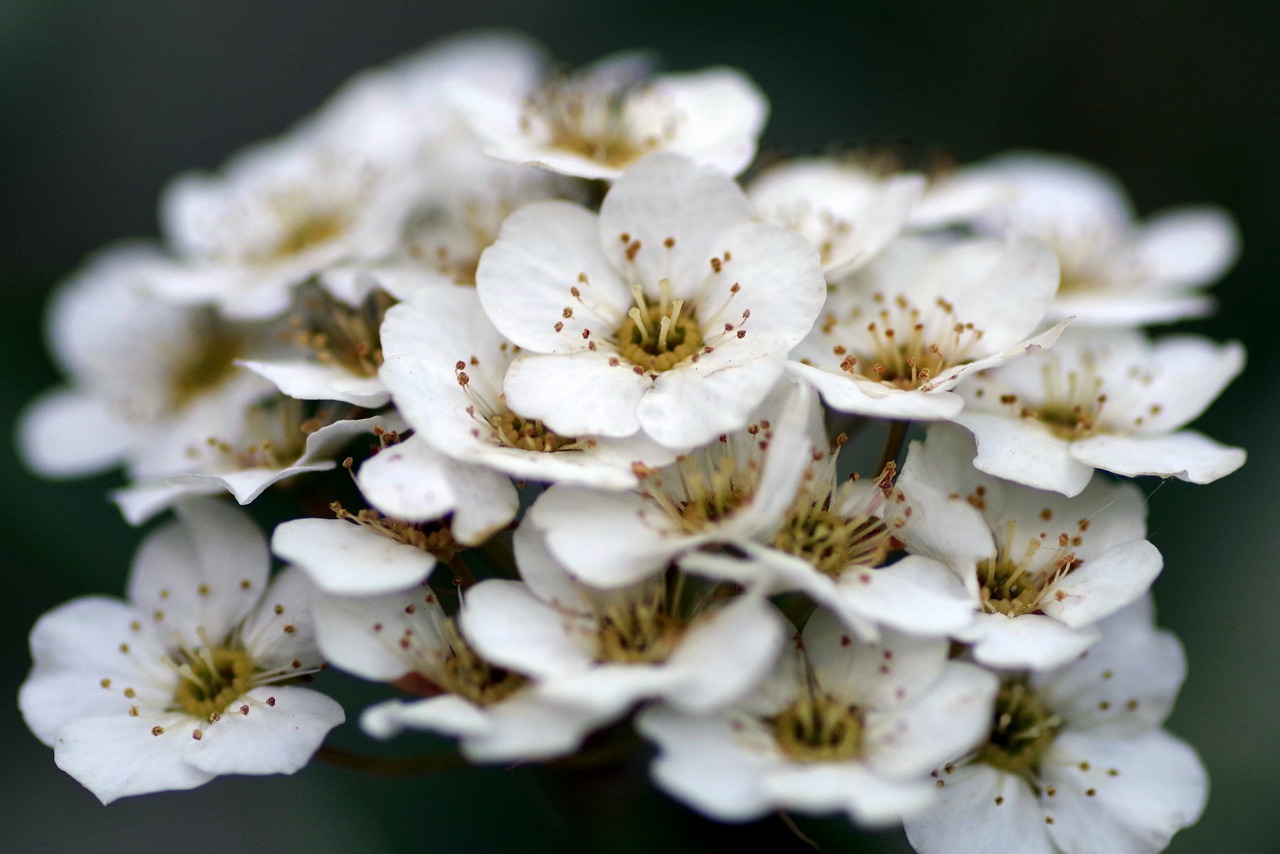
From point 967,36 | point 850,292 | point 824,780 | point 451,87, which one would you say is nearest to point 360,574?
point 824,780

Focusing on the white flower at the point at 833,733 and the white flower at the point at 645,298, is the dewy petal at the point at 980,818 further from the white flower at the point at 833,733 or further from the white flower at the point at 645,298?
the white flower at the point at 645,298

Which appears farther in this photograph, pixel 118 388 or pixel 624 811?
pixel 118 388

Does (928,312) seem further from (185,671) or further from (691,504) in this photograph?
(185,671)

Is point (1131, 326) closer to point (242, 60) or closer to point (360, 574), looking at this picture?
point (360, 574)

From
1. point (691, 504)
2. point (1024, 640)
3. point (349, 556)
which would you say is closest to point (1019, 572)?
point (1024, 640)

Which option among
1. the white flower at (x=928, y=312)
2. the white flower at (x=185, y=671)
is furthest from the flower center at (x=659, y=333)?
the white flower at (x=185, y=671)
